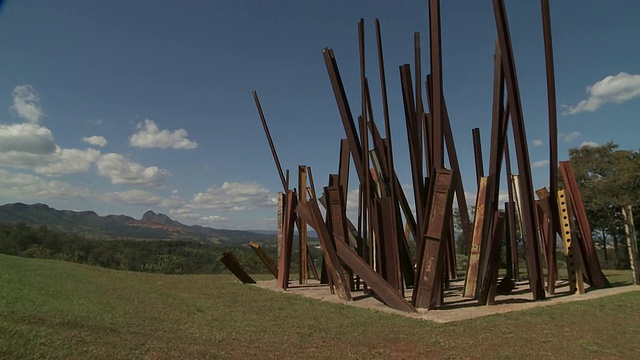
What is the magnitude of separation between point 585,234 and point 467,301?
10.3 ft

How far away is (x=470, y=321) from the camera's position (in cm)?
547

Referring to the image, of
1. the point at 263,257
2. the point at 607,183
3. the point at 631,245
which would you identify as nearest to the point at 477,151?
the point at 631,245

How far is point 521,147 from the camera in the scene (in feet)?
24.2

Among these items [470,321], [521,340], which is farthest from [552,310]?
[521,340]

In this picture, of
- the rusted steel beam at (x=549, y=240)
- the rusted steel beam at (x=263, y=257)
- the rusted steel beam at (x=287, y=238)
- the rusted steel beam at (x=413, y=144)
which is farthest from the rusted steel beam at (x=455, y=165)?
the rusted steel beam at (x=263, y=257)

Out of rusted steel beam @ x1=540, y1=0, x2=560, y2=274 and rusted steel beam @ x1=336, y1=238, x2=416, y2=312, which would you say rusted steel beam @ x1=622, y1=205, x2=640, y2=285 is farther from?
rusted steel beam @ x1=336, y1=238, x2=416, y2=312

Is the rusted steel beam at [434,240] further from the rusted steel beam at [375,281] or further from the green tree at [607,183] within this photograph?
the green tree at [607,183]

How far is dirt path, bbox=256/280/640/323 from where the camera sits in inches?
241

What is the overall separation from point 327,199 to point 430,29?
3598 millimetres

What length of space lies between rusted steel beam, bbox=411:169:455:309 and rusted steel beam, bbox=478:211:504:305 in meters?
0.83

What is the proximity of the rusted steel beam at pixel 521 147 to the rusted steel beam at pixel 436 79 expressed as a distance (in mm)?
1012

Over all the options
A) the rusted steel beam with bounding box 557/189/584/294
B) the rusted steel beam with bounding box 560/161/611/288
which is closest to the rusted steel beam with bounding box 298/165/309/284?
the rusted steel beam with bounding box 557/189/584/294

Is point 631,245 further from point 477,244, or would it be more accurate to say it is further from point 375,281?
point 375,281

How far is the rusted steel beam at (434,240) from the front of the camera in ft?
20.7
